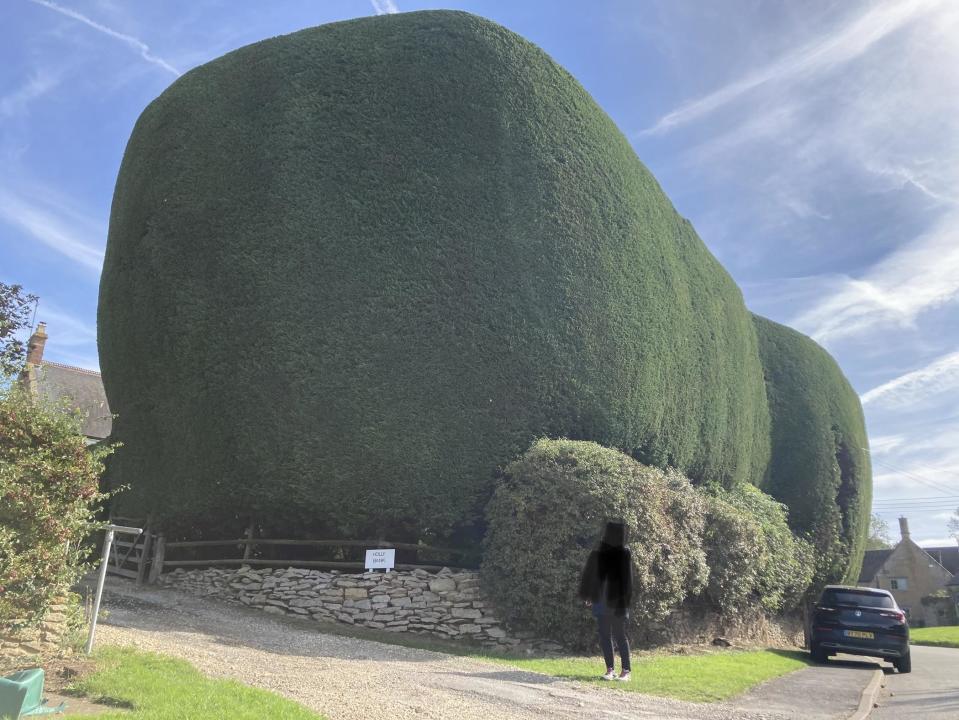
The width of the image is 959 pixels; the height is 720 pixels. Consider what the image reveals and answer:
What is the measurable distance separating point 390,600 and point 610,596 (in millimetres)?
4506

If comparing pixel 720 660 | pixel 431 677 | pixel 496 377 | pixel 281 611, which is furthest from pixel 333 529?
pixel 720 660

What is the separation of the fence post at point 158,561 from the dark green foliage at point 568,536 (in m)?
6.48

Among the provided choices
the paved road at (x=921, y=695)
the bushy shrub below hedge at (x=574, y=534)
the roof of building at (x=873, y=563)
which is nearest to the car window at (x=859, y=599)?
the paved road at (x=921, y=695)

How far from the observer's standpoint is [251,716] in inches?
181

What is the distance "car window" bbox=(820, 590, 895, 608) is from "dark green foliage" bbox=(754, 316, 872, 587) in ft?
32.3

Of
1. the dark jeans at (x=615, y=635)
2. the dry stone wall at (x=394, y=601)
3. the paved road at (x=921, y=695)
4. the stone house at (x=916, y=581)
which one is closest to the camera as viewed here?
the paved road at (x=921, y=695)

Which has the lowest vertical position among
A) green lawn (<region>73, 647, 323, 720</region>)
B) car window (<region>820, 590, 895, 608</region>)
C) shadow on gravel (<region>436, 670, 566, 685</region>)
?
shadow on gravel (<region>436, 670, 566, 685</region>)

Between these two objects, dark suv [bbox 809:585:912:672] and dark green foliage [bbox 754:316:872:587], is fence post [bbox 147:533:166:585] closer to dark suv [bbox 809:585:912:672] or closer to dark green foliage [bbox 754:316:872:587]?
dark suv [bbox 809:585:912:672]

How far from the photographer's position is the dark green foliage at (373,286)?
1176 cm

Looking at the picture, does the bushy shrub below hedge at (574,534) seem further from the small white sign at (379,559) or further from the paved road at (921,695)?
the paved road at (921,695)

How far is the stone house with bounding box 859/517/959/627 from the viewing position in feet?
167

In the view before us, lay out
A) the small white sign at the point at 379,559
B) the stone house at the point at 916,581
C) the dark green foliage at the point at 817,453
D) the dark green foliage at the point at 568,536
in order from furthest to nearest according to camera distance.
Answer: the stone house at the point at 916,581 < the dark green foliage at the point at 817,453 < the small white sign at the point at 379,559 < the dark green foliage at the point at 568,536

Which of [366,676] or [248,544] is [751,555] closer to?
[366,676]

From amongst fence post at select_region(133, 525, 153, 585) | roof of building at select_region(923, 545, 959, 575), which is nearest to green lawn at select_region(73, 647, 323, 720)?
fence post at select_region(133, 525, 153, 585)
